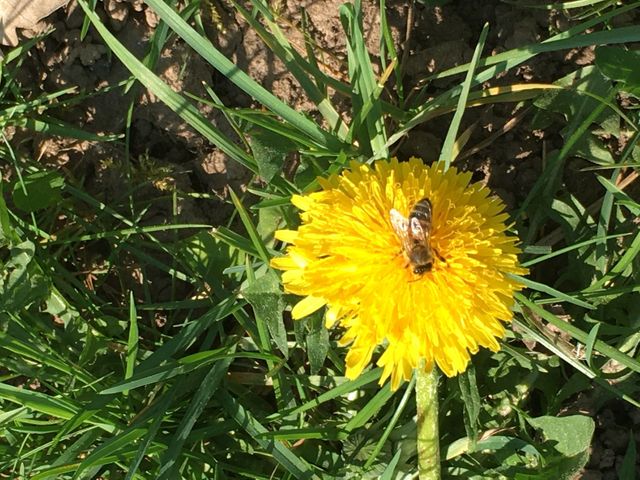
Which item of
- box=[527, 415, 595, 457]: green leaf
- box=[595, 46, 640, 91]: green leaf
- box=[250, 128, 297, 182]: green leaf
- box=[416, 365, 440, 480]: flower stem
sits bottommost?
box=[527, 415, 595, 457]: green leaf

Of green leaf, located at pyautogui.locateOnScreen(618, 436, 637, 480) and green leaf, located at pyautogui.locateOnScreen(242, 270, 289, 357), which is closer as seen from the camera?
green leaf, located at pyautogui.locateOnScreen(242, 270, 289, 357)

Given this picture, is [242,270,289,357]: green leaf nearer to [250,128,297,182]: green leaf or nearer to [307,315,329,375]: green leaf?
[307,315,329,375]: green leaf

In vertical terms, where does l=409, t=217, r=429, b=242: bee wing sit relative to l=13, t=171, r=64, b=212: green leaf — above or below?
below

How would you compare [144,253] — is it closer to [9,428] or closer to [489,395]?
[9,428]

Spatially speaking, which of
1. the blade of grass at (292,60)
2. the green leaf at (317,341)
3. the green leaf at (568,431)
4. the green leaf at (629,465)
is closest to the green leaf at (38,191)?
the blade of grass at (292,60)

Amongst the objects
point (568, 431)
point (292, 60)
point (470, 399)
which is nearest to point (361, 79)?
point (292, 60)

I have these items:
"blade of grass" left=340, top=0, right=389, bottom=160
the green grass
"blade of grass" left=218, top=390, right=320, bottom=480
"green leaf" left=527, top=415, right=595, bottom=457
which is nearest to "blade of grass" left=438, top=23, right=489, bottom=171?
the green grass

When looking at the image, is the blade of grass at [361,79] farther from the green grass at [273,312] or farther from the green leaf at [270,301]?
the green leaf at [270,301]
